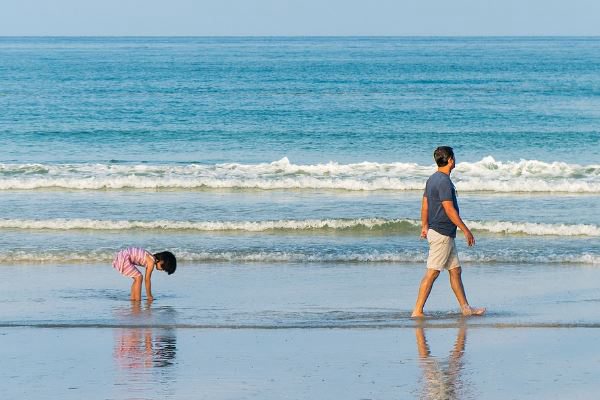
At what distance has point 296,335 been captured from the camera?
8828 millimetres

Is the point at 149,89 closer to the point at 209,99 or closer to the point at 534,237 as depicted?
the point at 209,99

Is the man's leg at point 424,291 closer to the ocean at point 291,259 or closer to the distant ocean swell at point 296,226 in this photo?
the ocean at point 291,259

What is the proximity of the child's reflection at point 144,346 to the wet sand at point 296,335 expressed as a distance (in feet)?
0.06

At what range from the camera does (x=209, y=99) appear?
4444cm

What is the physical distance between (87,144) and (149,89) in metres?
20.8

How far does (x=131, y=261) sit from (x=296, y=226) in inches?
198

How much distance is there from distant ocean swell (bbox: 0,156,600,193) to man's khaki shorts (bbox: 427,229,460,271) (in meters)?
10.3

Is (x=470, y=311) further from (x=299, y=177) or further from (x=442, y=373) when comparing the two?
(x=299, y=177)

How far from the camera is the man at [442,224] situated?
9156mm

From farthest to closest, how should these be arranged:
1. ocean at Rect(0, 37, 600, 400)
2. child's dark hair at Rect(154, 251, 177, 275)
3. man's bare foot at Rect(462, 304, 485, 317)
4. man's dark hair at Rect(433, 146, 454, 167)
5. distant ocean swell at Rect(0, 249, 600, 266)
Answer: distant ocean swell at Rect(0, 249, 600, 266) → child's dark hair at Rect(154, 251, 177, 275) → man's bare foot at Rect(462, 304, 485, 317) → man's dark hair at Rect(433, 146, 454, 167) → ocean at Rect(0, 37, 600, 400)

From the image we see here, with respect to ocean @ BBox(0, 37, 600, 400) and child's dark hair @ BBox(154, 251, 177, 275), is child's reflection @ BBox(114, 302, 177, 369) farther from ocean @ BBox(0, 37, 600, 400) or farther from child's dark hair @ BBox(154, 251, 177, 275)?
child's dark hair @ BBox(154, 251, 177, 275)

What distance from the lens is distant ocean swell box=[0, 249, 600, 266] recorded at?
13.0m

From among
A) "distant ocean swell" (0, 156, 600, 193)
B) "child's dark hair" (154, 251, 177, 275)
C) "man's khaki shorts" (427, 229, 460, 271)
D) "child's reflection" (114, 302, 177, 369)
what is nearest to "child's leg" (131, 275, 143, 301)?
"child's dark hair" (154, 251, 177, 275)

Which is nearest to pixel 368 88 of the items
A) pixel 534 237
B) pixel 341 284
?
pixel 534 237
